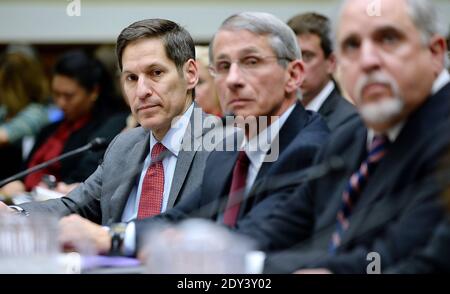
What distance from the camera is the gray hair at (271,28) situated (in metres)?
2.14

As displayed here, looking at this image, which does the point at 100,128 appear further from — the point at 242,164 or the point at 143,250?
the point at 143,250

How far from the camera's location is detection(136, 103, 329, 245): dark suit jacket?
1.97 m

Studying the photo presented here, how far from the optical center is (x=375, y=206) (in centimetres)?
157

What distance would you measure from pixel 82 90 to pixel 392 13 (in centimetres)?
228

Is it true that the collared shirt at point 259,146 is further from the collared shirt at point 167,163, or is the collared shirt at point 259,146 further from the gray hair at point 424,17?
the gray hair at point 424,17

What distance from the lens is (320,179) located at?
1.73m

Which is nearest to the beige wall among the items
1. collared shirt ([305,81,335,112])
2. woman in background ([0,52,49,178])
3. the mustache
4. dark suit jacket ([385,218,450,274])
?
woman in background ([0,52,49,178])

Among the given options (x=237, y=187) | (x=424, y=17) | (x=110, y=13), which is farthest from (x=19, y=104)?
(x=424, y=17)

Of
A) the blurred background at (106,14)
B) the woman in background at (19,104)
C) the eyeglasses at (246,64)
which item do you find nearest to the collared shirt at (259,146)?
the eyeglasses at (246,64)

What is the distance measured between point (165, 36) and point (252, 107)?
1.30 feet

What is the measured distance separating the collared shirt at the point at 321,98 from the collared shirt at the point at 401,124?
132 centimetres

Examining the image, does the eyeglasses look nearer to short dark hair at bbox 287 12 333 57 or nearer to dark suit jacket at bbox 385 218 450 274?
dark suit jacket at bbox 385 218 450 274

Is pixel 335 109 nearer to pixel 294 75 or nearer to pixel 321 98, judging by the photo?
pixel 321 98
